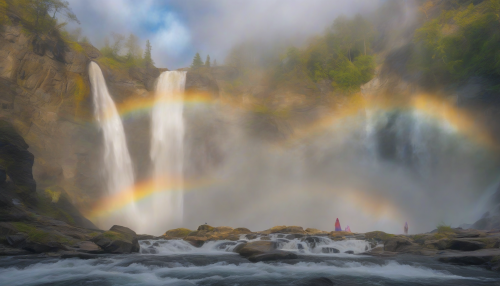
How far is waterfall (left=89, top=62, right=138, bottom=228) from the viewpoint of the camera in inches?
1554

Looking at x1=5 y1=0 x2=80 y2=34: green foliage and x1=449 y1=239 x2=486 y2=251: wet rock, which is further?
x1=5 y1=0 x2=80 y2=34: green foliage

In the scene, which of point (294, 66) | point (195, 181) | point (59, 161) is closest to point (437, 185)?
point (294, 66)

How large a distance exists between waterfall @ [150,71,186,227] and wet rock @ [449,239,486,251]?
35.9 meters

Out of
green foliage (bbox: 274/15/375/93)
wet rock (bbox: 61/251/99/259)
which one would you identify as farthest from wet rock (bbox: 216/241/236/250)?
green foliage (bbox: 274/15/375/93)

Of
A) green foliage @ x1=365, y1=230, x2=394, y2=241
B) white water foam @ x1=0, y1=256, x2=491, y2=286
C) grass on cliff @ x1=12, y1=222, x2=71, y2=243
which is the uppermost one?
grass on cliff @ x1=12, y1=222, x2=71, y2=243

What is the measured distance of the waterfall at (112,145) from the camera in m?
39.5

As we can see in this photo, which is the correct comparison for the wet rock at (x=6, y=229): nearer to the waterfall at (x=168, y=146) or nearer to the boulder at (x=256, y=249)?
the boulder at (x=256, y=249)

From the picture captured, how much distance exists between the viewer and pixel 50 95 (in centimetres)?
3484

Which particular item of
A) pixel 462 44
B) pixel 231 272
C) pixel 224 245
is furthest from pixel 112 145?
pixel 462 44

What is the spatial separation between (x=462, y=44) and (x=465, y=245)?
27.7 metres

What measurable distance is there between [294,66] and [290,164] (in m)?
18.3

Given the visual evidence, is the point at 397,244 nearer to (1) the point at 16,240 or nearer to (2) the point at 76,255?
(2) the point at 76,255

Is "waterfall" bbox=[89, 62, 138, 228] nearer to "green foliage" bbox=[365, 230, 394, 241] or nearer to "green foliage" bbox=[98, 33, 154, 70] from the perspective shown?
"green foliage" bbox=[98, 33, 154, 70]

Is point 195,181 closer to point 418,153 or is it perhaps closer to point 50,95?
point 50,95
